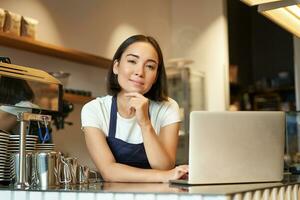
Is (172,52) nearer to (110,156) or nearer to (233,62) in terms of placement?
(233,62)

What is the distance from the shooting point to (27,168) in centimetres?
136

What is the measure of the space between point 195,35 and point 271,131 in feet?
10.5

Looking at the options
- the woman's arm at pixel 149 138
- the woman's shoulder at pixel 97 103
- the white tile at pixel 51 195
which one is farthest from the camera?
the woman's shoulder at pixel 97 103

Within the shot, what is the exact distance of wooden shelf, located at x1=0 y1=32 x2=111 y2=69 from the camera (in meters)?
2.78

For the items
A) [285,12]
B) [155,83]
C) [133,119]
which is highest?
[285,12]

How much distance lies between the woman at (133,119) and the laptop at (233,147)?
0.41 metres

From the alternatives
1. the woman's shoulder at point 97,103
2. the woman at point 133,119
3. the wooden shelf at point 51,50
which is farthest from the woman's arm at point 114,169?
the wooden shelf at point 51,50

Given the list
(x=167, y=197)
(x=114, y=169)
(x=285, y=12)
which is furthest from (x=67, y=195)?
(x=285, y=12)

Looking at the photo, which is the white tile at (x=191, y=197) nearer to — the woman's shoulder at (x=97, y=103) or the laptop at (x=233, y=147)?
the laptop at (x=233, y=147)

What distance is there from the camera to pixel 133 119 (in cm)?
192

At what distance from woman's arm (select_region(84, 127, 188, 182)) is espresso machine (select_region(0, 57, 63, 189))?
212 mm

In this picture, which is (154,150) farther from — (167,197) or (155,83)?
(167,197)

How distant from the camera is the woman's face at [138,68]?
1.79 m

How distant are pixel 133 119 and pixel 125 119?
3cm
